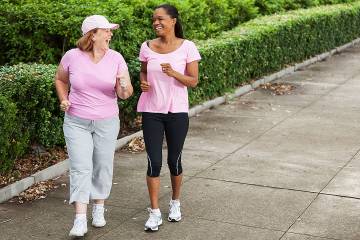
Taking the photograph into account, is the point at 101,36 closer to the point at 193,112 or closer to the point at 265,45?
the point at 193,112

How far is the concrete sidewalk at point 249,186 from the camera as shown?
6.27 metres

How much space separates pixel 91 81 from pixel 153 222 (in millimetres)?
1329

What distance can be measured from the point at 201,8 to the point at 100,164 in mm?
8323

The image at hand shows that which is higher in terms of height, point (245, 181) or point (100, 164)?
point (100, 164)

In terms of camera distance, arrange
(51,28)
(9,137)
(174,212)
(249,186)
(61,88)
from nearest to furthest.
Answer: (61,88) → (174,212) → (9,137) → (249,186) → (51,28)

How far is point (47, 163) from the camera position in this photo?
8125 mm

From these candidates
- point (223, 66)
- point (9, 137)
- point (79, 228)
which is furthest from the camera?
point (223, 66)

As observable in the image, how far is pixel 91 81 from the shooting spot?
5.98m

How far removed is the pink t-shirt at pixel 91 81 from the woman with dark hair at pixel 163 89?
32 cm

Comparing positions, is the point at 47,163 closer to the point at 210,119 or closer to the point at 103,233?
the point at 103,233

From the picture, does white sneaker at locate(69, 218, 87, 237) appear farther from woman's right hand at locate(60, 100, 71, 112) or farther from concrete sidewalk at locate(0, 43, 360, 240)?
woman's right hand at locate(60, 100, 71, 112)

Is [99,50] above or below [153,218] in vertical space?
A: above

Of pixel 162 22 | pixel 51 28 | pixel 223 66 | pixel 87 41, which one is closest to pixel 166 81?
pixel 162 22

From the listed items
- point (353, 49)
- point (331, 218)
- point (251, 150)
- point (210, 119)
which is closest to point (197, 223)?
point (331, 218)
